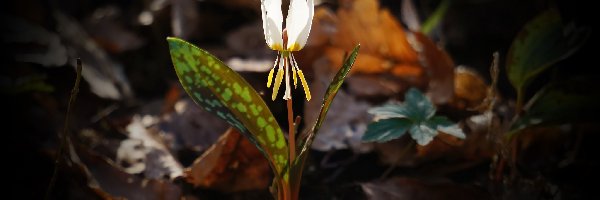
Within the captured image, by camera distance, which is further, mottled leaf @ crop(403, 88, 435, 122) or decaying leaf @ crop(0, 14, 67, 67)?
decaying leaf @ crop(0, 14, 67, 67)

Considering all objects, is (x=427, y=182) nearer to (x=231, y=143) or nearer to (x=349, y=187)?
(x=349, y=187)

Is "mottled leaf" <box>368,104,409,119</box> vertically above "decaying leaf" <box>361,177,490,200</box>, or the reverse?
"mottled leaf" <box>368,104,409,119</box>

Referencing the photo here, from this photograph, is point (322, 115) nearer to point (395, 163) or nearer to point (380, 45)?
point (395, 163)

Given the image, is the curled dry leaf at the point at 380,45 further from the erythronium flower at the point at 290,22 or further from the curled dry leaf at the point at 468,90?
the erythronium flower at the point at 290,22

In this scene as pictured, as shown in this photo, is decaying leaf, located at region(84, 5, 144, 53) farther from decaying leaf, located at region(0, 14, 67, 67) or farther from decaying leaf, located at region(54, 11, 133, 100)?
decaying leaf, located at region(0, 14, 67, 67)

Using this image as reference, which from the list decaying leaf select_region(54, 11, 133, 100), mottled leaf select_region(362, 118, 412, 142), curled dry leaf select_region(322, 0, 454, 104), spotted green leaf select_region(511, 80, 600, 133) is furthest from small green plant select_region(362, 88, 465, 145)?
decaying leaf select_region(54, 11, 133, 100)

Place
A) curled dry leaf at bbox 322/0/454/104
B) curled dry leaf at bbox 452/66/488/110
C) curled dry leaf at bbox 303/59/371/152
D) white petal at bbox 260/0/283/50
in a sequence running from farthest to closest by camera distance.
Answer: curled dry leaf at bbox 322/0/454/104 < curled dry leaf at bbox 452/66/488/110 < curled dry leaf at bbox 303/59/371/152 < white petal at bbox 260/0/283/50

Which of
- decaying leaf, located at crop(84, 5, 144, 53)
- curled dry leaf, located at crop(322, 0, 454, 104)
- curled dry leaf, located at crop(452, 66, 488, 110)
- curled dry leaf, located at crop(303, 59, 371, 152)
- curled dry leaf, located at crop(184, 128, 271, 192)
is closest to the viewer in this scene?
curled dry leaf, located at crop(184, 128, 271, 192)

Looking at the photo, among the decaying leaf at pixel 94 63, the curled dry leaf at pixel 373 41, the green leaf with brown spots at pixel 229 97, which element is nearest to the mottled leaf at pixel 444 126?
the green leaf with brown spots at pixel 229 97
